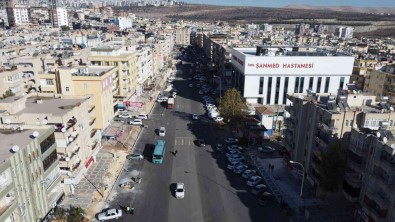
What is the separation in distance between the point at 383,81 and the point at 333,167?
204 feet

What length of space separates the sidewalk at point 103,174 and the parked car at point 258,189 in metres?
22.9

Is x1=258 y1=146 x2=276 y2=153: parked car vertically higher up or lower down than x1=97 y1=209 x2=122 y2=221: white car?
lower down

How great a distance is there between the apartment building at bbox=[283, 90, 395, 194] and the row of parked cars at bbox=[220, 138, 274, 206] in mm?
7812

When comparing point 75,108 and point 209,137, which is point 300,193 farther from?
point 75,108

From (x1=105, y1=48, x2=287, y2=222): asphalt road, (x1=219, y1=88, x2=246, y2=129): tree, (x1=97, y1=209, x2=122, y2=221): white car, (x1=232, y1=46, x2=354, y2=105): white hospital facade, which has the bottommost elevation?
(x1=105, y1=48, x2=287, y2=222): asphalt road

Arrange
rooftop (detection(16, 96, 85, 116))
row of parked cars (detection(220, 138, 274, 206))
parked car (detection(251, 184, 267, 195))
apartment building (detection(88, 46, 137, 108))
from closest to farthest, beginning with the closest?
1. rooftop (detection(16, 96, 85, 116))
2. row of parked cars (detection(220, 138, 274, 206))
3. parked car (detection(251, 184, 267, 195))
4. apartment building (detection(88, 46, 137, 108))

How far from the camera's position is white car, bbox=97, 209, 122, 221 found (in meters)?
43.5

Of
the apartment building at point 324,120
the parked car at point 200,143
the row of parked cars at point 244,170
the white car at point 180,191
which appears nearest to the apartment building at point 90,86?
the parked car at point 200,143

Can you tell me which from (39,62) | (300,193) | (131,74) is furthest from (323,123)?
(39,62)

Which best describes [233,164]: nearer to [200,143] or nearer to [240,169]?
[240,169]

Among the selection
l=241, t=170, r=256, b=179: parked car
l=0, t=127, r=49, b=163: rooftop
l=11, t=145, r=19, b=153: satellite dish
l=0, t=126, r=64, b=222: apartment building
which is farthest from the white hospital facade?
l=11, t=145, r=19, b=153: satellite dish

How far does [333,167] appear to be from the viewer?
143 feet

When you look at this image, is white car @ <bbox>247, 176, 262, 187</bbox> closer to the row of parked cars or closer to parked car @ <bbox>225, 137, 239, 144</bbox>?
the row of parked cars

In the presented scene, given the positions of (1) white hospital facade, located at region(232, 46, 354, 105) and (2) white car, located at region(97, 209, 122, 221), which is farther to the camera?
(1) white hospital facade, located at region(232, 46, 354, 105)
